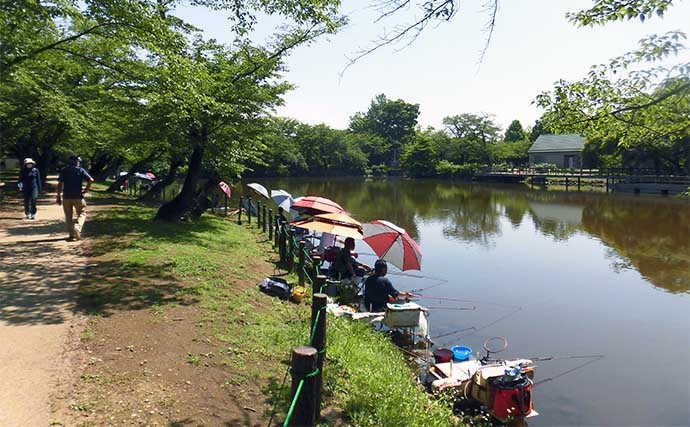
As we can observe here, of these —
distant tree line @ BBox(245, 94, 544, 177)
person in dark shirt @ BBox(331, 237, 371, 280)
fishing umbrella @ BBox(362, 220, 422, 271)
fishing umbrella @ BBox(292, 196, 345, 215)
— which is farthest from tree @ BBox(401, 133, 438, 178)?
person in dark shirt @ BBox(331, 237, 371, 280)

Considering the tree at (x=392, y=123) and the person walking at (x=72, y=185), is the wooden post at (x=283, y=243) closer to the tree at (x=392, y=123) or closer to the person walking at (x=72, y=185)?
the person walking at (x=72, y=185)

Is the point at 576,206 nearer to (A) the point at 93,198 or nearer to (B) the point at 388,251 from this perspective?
(B) the point at 388,251

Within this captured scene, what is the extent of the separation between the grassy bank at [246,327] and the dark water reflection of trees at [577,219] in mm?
10876

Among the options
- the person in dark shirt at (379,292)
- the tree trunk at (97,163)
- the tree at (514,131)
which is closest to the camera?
the person in dark shirt at (379,292)

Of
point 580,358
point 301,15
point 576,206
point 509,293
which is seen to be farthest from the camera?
point 576,206

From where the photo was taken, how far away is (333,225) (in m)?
11.4

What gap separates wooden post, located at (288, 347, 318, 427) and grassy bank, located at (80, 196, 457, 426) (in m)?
0.68

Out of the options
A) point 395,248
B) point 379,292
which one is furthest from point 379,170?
point 379,292

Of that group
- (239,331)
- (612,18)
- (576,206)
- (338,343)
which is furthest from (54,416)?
(576,206)

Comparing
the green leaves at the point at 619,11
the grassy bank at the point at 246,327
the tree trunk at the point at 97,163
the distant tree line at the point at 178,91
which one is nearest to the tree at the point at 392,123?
the tree trunk at the point at 97,163

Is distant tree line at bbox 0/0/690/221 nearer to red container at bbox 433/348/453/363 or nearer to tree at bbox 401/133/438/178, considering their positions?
red container at bbox 433/348/453/363

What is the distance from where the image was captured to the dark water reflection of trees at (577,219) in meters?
16.5

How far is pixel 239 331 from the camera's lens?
6043mm

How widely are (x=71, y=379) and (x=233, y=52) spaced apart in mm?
11200
